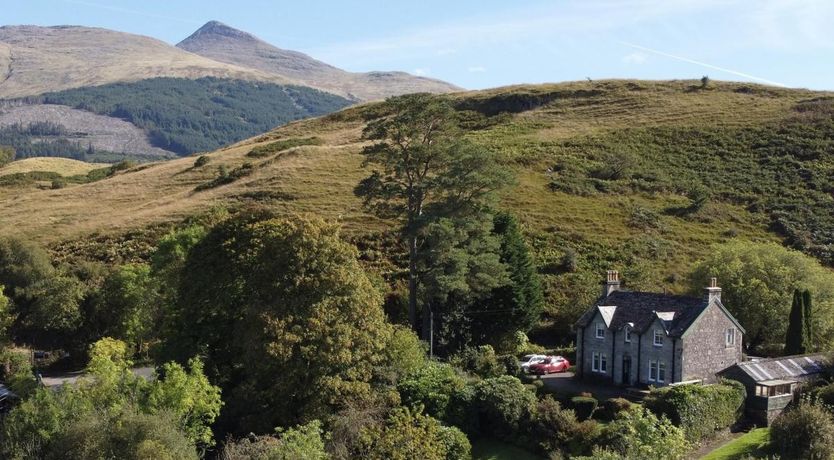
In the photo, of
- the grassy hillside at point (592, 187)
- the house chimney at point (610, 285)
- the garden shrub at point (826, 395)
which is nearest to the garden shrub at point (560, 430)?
the garden shrub at point (826, 395)

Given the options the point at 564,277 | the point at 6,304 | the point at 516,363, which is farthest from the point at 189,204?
the point at 516,363

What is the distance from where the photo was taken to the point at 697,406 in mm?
32844

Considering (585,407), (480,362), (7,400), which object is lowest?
(7,400)

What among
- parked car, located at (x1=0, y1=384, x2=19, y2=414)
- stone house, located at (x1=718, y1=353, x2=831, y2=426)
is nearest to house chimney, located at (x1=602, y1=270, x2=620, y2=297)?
stone house, located at (x1=718, y1=353, x2=831, y2=426)

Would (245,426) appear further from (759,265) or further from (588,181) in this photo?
(588,181)

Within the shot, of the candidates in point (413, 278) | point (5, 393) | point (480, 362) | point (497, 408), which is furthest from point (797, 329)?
point (5, 393)

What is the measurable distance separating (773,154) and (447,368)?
233 ft

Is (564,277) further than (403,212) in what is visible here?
Yes

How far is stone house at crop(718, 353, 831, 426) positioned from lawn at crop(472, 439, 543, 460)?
34.3 ft

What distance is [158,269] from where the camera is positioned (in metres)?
50.0

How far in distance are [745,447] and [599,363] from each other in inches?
392

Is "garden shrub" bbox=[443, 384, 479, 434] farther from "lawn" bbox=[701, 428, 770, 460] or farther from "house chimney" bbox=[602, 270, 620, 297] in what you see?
"house chimney" bbox=[602, 270, 620, 297]

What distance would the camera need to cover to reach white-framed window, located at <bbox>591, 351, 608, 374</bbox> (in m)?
40.7

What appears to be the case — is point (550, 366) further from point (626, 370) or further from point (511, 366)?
point (626, 370)
